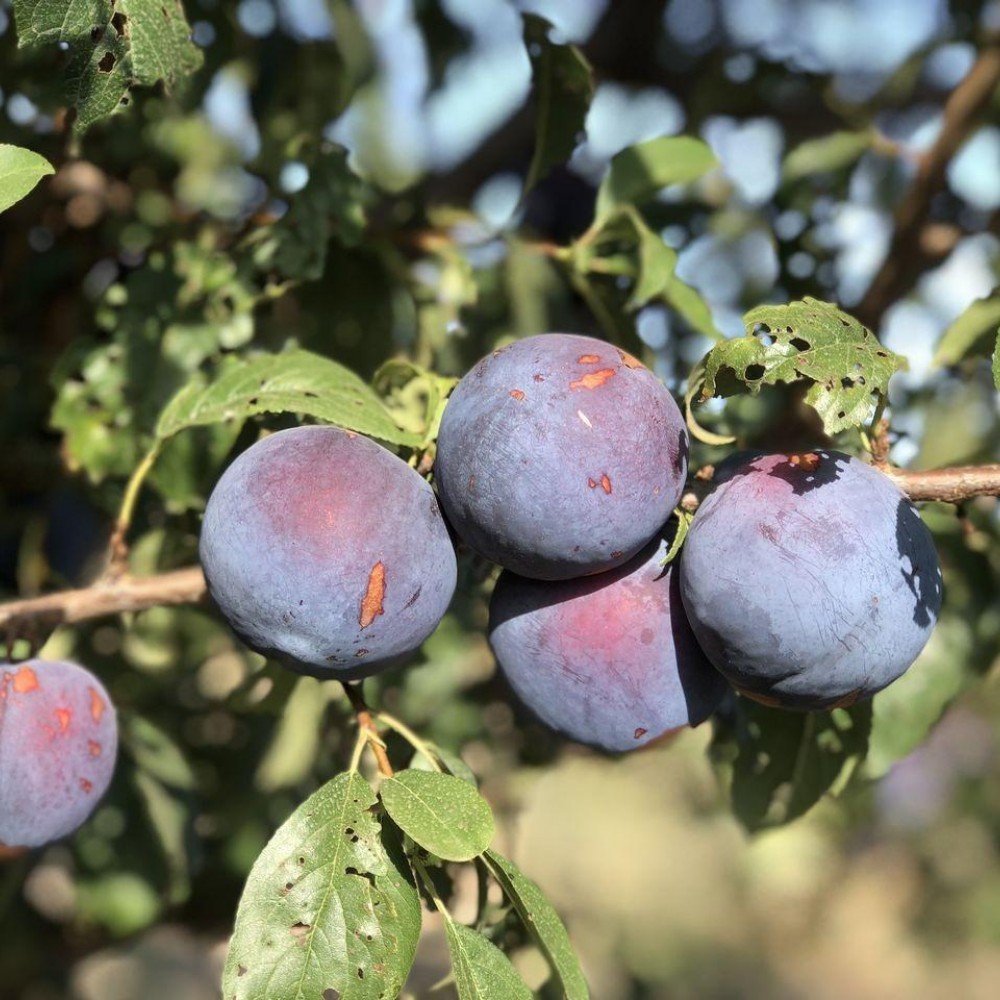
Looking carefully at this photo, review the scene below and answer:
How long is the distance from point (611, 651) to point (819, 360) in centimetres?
30

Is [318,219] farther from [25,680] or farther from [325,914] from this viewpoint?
[325,914]

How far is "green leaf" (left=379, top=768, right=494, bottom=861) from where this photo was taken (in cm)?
86

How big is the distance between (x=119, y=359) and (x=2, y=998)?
4.35 ft

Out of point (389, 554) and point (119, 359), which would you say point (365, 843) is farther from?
point (119, 359)

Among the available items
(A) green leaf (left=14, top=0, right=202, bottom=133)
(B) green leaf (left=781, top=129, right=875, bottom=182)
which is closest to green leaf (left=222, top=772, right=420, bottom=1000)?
(A) green leaf (left=14, top=0, right=202, bottom=133)

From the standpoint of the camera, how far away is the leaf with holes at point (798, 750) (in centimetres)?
125

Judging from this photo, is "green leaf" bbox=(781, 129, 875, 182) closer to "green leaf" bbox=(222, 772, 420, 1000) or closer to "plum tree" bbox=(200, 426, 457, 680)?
"plum tree" bbox=(200, 426, 457, 680)

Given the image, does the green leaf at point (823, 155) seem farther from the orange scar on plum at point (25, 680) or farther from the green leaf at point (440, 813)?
the orange scar on plum at point (25, 680)

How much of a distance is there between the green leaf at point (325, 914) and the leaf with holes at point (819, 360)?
482 mm

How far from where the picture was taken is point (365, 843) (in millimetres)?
939

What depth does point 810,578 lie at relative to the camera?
86 cm

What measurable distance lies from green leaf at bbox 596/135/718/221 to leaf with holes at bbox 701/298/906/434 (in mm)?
567

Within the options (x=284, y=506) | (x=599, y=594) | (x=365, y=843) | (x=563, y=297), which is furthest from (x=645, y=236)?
(x=365, y=843)

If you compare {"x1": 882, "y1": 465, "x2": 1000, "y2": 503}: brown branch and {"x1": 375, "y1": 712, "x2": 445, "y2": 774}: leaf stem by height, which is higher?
{"x1": 882, "y1": 465, "x2": 1000, "y2": 503}: brown branch
